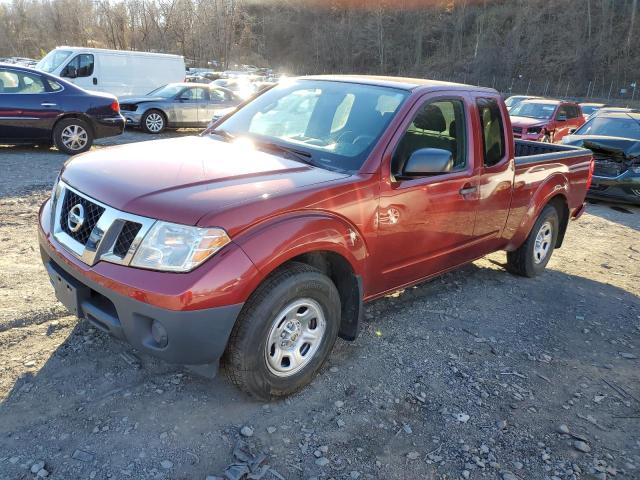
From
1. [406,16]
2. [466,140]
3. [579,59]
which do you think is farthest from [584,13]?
[466,140]

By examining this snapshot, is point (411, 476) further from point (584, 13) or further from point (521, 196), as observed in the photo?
point (584, 13)

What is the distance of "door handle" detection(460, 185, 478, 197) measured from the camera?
13.4 feet

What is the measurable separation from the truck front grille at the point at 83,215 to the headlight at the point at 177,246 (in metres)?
0.41

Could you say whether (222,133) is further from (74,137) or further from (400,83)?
(74,137)

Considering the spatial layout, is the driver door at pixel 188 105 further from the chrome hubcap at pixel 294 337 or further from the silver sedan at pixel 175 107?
the chrome hubcap at pixel 294 337

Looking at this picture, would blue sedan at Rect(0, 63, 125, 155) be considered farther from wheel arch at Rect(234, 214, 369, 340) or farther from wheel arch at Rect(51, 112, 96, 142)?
wheel arch at Rect(234, 214, 369, 340)

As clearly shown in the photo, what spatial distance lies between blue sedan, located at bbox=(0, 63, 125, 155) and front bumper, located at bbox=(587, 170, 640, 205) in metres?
9.32

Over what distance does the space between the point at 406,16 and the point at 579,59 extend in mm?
36752

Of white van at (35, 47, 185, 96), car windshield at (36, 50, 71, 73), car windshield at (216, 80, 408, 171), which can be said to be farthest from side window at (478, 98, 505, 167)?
car windshield at (36, 50, 71, 73)

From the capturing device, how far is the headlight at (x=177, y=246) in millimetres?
2553

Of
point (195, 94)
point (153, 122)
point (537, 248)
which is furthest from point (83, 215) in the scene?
point (195, 94)

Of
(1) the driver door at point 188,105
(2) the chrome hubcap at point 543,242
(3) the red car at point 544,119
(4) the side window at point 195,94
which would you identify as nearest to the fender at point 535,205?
(2) the chrome hubcap at point 543,242

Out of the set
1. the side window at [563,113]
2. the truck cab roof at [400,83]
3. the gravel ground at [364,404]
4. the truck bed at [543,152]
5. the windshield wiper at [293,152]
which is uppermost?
the truck cab roof at [400,83]

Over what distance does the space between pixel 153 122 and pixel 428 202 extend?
12.0 m
